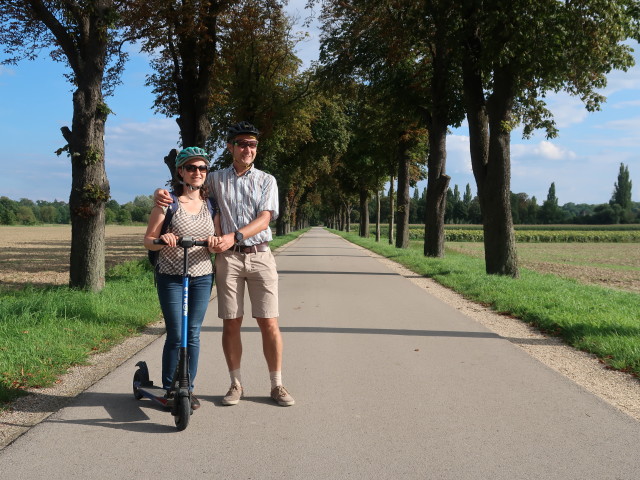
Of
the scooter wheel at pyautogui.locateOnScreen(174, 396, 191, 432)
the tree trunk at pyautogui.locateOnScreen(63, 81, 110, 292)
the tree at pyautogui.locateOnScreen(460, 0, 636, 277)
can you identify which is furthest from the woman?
the tree at pyautogui.locateOnScreen(460, 0, 636, 277)

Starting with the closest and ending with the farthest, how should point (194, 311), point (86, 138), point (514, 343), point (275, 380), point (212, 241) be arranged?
point (212, 241)
point (194, 311)
point (275, 380)
point (514, 343)
point (86, 138)

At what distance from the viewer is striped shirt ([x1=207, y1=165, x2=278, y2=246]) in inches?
171

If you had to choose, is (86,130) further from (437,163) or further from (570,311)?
(437,163)

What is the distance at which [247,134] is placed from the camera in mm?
4367

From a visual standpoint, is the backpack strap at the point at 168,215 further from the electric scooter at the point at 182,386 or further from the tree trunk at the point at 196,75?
the tree trunk at the point at 196,75

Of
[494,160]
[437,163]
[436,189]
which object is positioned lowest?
[436,189]

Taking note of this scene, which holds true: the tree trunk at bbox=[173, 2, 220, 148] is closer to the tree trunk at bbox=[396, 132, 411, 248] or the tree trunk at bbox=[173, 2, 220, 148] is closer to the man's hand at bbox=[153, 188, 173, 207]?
the man's hand at bbox=[153, 188, 173, 207]

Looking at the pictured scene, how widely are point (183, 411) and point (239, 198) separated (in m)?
1.52

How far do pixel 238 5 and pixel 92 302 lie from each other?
897 centimetres

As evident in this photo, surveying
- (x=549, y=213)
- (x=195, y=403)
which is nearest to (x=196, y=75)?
(x=195, y=403)

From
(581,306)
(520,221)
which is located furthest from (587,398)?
(520,221)

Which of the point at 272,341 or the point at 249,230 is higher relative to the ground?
the point at 249,230

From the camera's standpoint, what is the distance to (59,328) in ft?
22.0

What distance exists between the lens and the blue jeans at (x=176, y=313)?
166 inches
